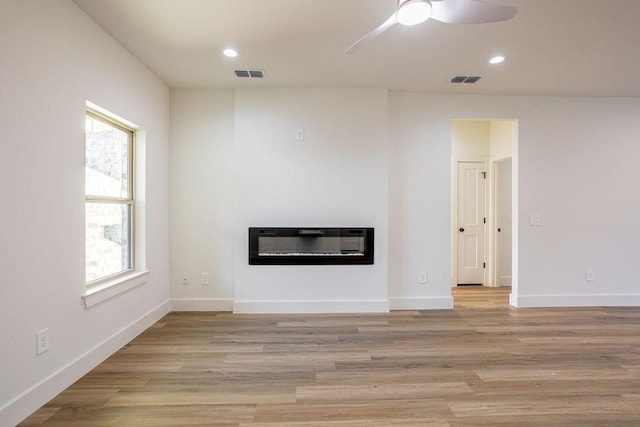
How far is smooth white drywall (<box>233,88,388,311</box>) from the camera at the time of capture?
3758 mm

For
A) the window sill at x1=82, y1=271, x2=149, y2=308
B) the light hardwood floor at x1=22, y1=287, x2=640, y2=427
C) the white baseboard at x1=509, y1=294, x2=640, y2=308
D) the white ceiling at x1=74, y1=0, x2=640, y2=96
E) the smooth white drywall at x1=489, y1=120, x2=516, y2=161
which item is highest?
the white ceiling at x1=74, y1=0, x2=640, y2=96

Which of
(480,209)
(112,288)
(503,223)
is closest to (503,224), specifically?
(503,223)

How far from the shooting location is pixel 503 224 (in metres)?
5.27

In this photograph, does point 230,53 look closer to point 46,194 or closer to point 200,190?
point 200,190

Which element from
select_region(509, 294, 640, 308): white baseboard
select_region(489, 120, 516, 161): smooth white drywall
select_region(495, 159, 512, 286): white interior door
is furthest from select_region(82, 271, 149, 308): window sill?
select_region(495, 159, 512, 286): white interior door

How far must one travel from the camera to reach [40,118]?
6.45ft

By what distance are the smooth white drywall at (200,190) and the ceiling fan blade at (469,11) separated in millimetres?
2635

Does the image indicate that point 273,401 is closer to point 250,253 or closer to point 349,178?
point 250,253

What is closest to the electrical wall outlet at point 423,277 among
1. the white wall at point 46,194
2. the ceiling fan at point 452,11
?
the ceiling fan at point 452,11

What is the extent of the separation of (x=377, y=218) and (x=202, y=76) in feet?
8.06

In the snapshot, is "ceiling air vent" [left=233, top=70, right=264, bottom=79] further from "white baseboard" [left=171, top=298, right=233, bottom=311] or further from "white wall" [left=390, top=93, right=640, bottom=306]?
"white baseboard" [left=171, top=298, right=233, bottom=311]

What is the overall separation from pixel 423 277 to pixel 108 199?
3.38m

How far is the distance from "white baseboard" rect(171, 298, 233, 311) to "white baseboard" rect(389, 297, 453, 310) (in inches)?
77.0

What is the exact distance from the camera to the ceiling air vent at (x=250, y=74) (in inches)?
A: 131
